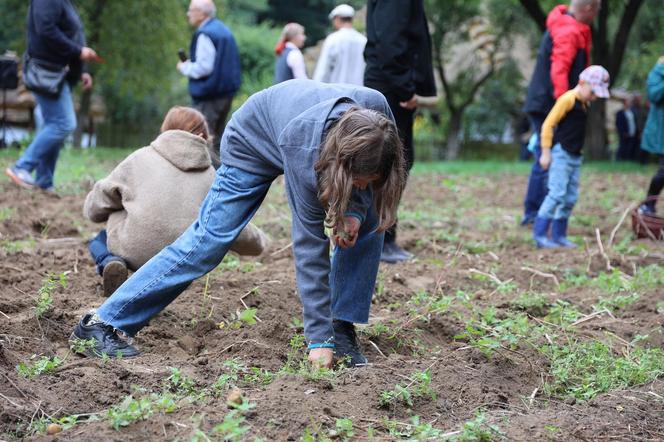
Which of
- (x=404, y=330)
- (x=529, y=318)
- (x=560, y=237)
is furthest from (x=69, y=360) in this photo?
(x=560, y=237)

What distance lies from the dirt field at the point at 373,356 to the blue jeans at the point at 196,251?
0.77 ft

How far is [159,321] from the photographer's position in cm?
479

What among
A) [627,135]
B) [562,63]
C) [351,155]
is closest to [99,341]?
[351,155]

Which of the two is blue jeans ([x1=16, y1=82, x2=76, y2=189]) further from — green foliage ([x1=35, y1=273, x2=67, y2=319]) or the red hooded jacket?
the red hooded jacket

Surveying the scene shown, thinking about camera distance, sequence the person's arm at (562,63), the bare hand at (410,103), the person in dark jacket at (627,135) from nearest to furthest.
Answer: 1. the bare hand at (410,103)
2. the person's arm at (562,63)
3. the person in dark jacket at (627,135)

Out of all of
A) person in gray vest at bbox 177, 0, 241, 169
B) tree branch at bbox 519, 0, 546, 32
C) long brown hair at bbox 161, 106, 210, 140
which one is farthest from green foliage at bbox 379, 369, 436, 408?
tree branch at bbox 519, 0, 546, 32

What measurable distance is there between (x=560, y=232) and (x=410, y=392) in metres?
4.59

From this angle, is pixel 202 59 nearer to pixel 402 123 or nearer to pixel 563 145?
pixel 402 123

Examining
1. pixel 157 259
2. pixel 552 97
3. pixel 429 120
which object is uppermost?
pixel 552 97

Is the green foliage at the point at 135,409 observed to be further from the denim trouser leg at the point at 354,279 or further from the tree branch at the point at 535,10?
the tree branch at the point at 535,10

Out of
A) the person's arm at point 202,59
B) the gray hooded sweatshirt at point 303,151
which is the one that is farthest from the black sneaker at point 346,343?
the person's arm at point 202,59

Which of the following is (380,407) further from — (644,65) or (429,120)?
(429,120)

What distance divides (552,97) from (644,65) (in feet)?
60.9

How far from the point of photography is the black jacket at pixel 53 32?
884 cm
